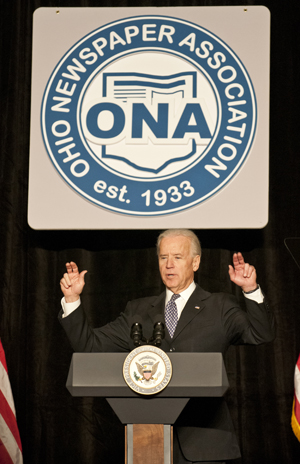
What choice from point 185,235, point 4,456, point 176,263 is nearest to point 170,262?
point 176,263

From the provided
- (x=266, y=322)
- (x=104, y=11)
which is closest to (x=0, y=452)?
(x=266, y=322)

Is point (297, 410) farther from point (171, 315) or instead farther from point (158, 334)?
point (158, 334)

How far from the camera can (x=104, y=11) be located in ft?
11.3

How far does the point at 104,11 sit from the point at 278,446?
262 centimetres

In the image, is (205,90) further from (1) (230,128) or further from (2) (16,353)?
(2) (16,353)

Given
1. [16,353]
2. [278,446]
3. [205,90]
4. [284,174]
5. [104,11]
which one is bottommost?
[278,446]

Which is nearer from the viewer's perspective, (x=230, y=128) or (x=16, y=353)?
(x=230, y=128)

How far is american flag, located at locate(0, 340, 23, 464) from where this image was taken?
3.11 m

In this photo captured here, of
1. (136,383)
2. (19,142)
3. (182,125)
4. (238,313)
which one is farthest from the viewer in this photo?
(19,142)

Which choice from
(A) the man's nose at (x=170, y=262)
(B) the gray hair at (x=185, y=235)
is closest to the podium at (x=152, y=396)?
(A) the man's nose at (x=170, y=262)

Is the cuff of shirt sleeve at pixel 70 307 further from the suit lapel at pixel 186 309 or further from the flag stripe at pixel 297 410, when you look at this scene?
the flag stripe at pixel 297 410

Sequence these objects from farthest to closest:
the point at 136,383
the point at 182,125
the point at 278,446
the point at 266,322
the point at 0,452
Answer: the point at 278,446
the point at 182,125
the point at 0,452
the point at 266,322
the point at 136,383

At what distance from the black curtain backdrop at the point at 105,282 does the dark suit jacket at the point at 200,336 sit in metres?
0.74

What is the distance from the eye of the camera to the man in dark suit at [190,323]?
8.59 ft
